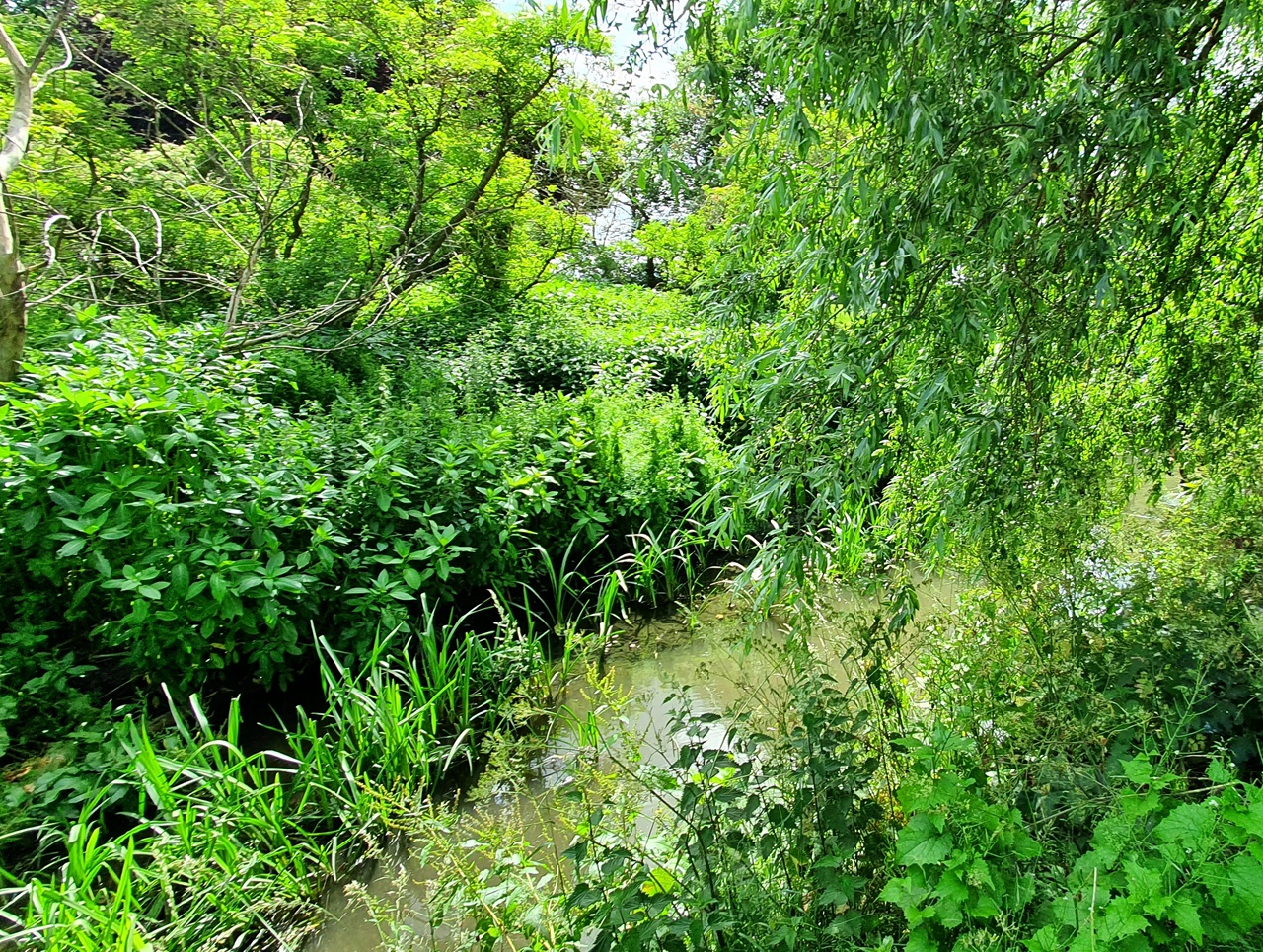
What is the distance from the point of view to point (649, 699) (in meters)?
3.72

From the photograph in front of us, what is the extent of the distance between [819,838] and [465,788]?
5.98 ft

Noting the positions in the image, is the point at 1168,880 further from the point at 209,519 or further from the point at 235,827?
the point at 209,519

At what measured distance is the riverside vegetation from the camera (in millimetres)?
1618

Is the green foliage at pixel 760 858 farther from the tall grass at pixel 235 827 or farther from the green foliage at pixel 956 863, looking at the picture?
the tall grass at pixel 235 827

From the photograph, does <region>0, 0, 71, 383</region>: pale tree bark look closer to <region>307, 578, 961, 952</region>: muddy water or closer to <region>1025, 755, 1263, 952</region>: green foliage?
<region>307, 578, 961, 952</region>: muddy water

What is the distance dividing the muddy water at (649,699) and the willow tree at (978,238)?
1.75 feet

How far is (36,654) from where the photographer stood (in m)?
2.72

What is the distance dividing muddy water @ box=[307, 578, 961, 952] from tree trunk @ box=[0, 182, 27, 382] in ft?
10.2

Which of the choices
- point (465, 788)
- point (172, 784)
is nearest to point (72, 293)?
point (172, 784)

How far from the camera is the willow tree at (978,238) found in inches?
63.8

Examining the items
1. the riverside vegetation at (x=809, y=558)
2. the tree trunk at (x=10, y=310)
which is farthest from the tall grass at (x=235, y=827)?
the tree trunk at (x=10, y=310)

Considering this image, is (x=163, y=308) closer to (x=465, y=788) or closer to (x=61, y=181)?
(x=61, y=181)

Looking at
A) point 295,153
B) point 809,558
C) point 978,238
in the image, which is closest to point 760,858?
point 809,558

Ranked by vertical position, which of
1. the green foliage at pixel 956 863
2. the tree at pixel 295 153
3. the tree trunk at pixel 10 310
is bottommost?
the green foliage at pixel 956 863
